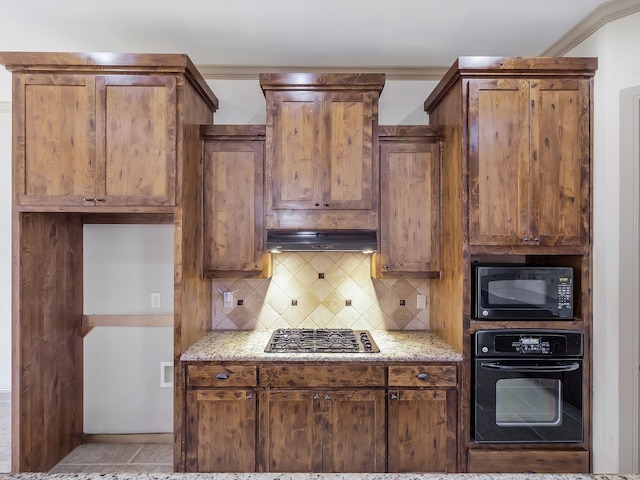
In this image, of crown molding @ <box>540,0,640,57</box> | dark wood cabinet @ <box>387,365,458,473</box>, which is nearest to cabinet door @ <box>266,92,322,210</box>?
dark wood cabinet @ <box>387,365,458,473</box>

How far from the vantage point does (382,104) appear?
3133 mm

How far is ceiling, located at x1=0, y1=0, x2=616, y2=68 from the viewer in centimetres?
235

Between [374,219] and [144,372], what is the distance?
2064mm

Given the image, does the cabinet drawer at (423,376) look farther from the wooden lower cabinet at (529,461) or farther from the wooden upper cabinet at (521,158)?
the wooden upper cabinet at (521,158)

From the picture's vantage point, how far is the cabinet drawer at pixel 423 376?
2377mm

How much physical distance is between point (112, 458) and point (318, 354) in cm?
171

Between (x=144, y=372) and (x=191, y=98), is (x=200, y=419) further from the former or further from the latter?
(x=191, y=98)

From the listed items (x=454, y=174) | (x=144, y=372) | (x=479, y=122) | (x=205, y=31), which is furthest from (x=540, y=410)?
(x=205, y=31)

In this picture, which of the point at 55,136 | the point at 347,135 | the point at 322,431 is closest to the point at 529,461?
the point at 322,431

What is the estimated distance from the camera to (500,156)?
2332 mm

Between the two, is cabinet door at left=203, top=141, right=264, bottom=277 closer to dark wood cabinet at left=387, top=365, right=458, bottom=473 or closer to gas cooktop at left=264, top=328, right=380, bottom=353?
gas cooktop at left=264, top=328, right=380, bottom=353

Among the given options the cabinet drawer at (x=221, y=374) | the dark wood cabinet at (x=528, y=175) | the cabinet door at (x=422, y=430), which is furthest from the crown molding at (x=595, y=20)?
the cabinet drawer at (x=221, y=374)

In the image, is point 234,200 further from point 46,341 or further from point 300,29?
point 46,341

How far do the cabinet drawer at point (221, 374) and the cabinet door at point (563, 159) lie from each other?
72.0 inches
